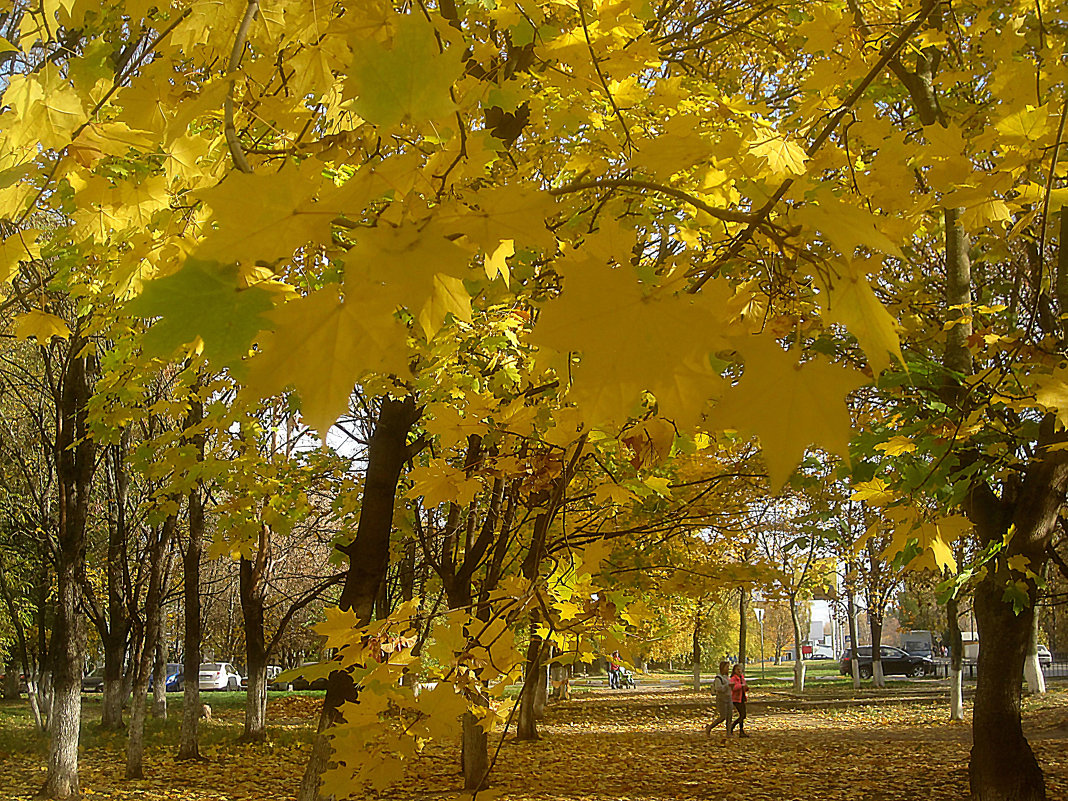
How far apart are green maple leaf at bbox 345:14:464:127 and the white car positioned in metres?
42.3

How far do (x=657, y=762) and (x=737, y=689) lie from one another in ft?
11.2

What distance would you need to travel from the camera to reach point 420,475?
1.91 metres

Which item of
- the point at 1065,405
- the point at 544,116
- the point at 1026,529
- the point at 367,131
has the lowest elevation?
the point at 1026,529

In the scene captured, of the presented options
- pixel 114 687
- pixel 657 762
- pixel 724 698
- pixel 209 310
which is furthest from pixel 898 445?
pixel 114 687

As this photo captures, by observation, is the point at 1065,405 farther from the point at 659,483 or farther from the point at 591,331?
the point at 591,331

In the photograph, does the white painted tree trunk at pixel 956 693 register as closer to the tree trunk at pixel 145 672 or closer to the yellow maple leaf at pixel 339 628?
the tree trunk at pixel 145 672

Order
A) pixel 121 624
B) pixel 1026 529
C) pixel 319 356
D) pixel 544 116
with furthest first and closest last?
pixel 121 624 < pixel 1026 529 < pixel 544 116 < pixel 319 356

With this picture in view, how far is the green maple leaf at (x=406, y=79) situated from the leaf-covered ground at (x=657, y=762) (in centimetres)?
600

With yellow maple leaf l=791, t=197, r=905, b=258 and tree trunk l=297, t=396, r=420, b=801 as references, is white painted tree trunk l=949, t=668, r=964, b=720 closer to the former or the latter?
tree trunk l=297, t=396, r=420, b=801

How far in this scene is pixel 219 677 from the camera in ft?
132

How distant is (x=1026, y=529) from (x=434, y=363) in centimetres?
430

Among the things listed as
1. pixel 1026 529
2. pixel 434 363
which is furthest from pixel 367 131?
pixel 1026 529

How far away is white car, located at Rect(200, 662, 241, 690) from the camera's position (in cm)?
3975

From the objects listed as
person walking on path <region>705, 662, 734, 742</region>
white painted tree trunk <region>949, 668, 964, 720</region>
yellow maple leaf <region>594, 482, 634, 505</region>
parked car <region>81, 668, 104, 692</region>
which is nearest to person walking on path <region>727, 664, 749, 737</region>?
person walking on path <region>705, 662, 734, 742</region>
